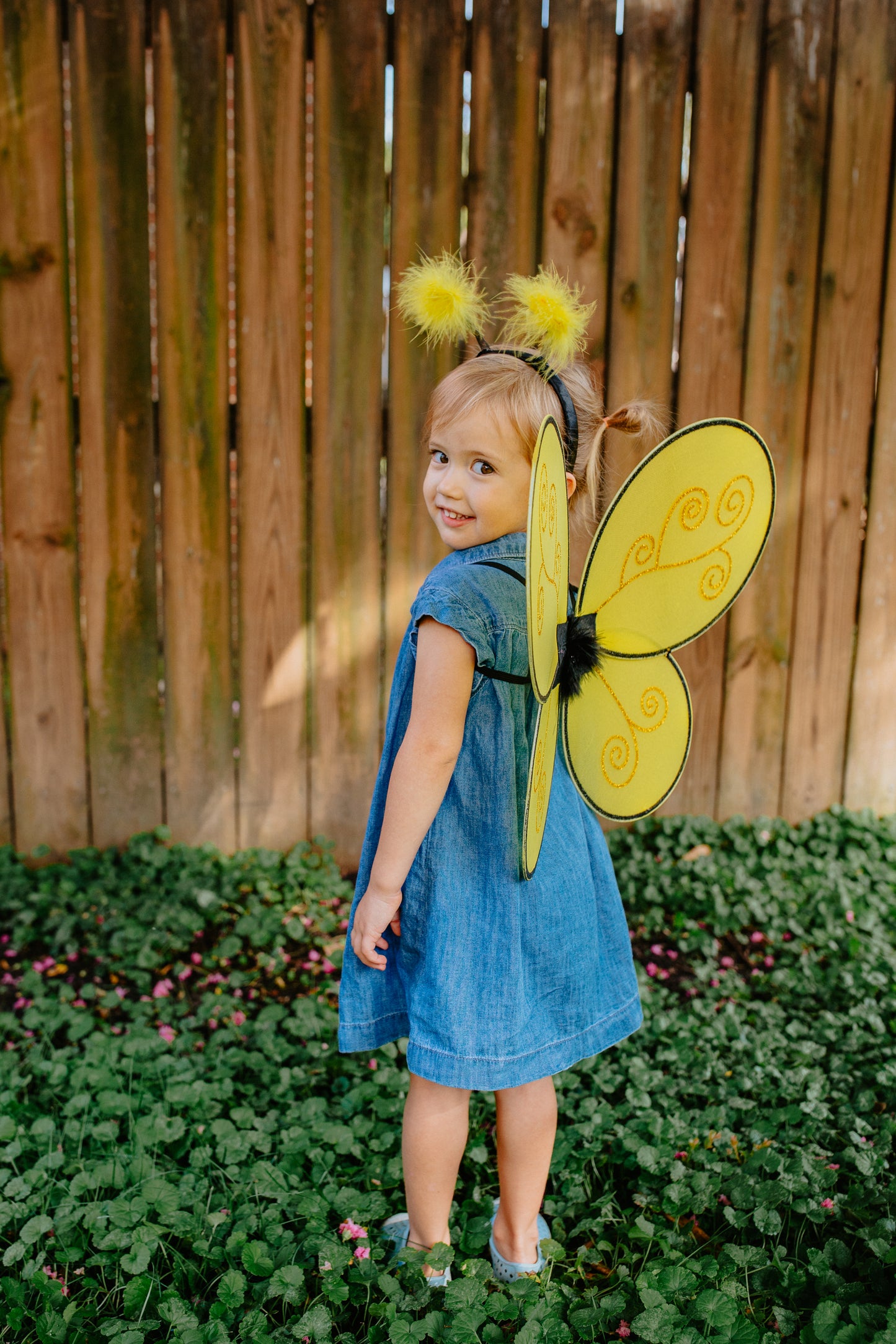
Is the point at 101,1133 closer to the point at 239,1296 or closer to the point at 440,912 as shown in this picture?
the point at 239,1296

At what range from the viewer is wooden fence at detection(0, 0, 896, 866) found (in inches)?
107

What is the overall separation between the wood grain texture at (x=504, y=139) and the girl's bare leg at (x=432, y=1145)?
7.30ft

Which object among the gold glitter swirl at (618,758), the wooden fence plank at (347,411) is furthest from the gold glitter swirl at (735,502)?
the wooden fence plank at (347,411)

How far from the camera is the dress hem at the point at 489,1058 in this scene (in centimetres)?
141

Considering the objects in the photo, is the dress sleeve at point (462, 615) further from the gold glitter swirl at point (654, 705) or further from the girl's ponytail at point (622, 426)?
the girl's ponytail at point (622, 426)

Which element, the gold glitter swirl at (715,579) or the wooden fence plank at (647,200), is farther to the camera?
the wooden fence plank at (647,200)

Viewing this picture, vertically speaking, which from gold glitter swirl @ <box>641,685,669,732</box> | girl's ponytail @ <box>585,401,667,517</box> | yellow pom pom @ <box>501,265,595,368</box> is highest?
yellow pom pom @ <box>501,265,595,368</box>

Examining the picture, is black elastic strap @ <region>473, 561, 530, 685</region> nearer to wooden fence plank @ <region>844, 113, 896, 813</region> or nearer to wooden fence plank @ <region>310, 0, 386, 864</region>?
wooden fence plank @ <region>310, 0, 386, 864</region>

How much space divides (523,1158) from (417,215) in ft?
8.01

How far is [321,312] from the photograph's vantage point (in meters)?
2.83

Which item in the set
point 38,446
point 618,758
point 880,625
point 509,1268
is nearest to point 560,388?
point 618,758

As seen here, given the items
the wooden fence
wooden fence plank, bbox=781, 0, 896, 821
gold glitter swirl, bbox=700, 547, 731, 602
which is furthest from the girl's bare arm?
wooden fence plank, bbox=781, 0, 896, 821

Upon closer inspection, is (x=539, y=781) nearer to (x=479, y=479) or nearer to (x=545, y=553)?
(x=545, y=553)

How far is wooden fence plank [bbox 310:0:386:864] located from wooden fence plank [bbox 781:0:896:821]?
54.9 inches
